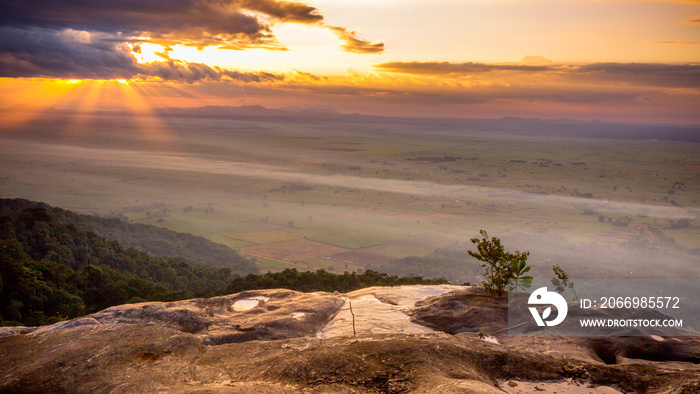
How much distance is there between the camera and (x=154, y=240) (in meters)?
90.4

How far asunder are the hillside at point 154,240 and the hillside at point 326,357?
6853 cm

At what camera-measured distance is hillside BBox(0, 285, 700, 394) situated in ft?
32.0

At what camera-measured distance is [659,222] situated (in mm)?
161625

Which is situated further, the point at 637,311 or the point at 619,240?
the point at 619,240

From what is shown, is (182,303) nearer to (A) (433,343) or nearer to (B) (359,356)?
(B) (359,356)

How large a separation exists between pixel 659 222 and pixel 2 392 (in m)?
193

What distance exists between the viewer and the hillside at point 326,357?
9.75 m

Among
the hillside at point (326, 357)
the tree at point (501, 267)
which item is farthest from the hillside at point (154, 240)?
the tree at point (501, 267)

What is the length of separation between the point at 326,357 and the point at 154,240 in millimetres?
88829

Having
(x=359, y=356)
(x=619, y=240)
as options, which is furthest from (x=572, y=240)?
(x=359, y=356)

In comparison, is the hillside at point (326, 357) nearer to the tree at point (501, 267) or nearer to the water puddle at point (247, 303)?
the water puddle at point (247, 303)

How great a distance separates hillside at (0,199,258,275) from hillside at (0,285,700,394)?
225 feet

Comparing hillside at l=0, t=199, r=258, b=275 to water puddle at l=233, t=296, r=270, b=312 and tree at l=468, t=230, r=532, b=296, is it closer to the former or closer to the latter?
water puddle at l=233, t=296, r=270, b=312

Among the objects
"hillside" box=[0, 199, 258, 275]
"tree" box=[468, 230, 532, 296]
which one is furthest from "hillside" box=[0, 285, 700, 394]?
"hillside" box=[0, 199, 258, 275]
